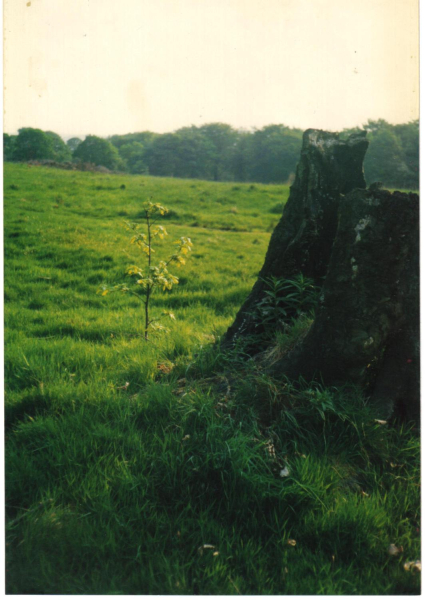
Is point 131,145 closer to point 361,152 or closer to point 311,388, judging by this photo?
point 361,152

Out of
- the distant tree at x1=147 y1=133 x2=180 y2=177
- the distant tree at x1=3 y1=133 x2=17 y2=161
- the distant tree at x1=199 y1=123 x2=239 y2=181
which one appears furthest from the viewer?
the distant tree at x1=199 y1=123 x2=239 y2=181

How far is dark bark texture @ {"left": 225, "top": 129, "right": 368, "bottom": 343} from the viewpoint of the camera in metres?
4.29

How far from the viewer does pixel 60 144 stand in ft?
51.1

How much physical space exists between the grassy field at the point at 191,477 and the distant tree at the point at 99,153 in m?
17.9

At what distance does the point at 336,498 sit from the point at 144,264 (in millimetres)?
7033

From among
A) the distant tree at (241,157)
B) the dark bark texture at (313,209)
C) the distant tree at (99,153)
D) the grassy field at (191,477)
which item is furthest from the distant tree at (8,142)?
the distant tree at (241,157)

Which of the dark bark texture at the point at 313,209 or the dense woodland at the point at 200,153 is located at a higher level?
the dense woodland at the point at 200,153

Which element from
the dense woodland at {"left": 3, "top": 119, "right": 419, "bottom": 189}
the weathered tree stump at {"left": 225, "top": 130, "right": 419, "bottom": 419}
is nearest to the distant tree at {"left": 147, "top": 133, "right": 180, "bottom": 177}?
the dense woodland at {"left": 3, "top": 119, "right": 419, "bottom": 189}

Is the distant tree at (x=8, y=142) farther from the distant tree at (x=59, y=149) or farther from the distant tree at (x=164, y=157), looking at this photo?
the distant tree at (x=164, y=157)

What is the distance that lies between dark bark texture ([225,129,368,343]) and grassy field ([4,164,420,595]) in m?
0.79

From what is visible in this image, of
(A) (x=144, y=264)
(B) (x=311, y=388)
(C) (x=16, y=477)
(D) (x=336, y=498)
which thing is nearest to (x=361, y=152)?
(B) (x=311, y=388)

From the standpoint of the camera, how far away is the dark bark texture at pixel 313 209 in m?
4.29

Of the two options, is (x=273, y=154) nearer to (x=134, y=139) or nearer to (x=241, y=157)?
(x=241, y=157)

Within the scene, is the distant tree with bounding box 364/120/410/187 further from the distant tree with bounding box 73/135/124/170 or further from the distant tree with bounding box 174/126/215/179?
the distant tree with bounding box 174/126/215/179
